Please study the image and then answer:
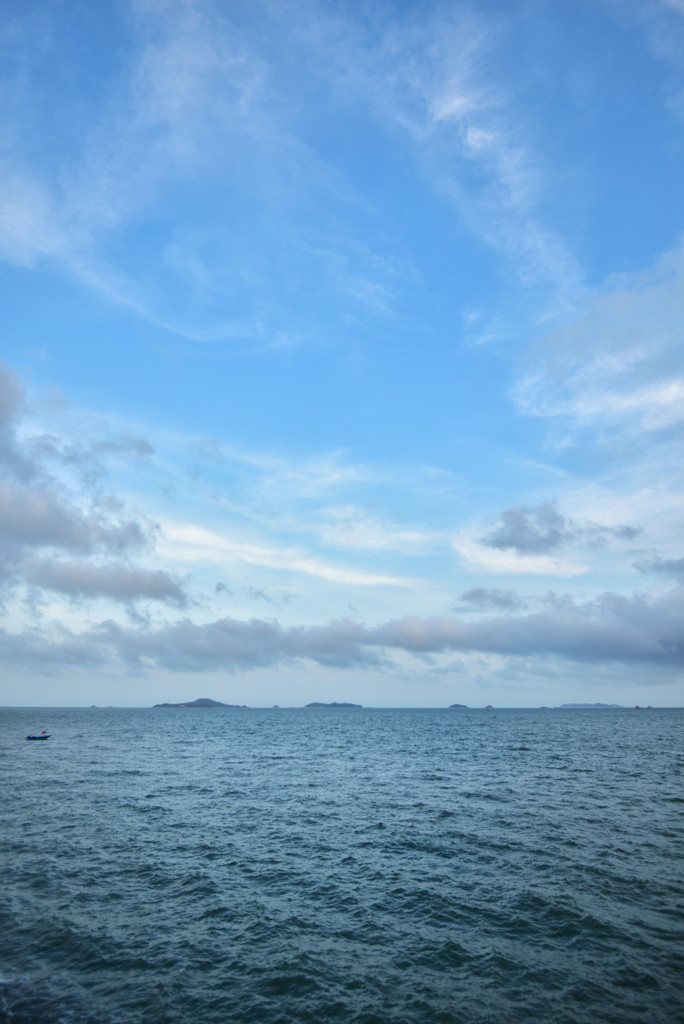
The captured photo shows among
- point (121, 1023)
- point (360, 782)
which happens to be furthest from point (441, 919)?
point (360, 782)

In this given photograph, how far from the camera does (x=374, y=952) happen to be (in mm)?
22891

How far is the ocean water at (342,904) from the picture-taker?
19484mm

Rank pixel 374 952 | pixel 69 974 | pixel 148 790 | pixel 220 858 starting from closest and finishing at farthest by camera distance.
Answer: pixel 69 974 → pixel 374 952 → pixel 220 858 → pixel 148 790

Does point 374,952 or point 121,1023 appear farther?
point 374,952

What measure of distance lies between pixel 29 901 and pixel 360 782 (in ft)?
132

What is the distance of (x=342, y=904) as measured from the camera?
27469mm

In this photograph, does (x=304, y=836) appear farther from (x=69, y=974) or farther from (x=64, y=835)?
(x=69, y=974)

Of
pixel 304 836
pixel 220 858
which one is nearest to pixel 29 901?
pixel 220 858

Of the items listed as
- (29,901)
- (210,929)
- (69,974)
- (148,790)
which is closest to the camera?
(69,974)

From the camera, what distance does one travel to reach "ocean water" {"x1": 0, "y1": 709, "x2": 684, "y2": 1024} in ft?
63.9

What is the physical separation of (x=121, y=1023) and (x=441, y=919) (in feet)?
47.4

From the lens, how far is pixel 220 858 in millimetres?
34500

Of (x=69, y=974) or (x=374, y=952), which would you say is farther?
(x=374, y=952)

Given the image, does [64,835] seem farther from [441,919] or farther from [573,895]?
[573,895]
